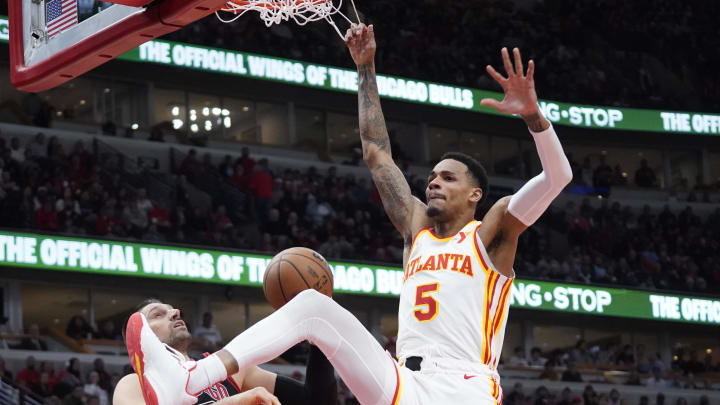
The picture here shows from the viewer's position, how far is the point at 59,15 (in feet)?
20.8

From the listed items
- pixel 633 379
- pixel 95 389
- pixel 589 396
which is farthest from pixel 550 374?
pixel 95 389

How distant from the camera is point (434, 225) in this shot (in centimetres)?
607

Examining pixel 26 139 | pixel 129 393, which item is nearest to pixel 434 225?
pixel 129 393

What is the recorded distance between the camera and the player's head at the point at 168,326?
5.85 meters

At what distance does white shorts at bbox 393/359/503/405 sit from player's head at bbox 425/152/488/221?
79 centimetres

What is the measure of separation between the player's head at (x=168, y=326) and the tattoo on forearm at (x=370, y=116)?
56.7 inches

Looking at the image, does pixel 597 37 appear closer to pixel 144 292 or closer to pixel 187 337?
pixel 144 292

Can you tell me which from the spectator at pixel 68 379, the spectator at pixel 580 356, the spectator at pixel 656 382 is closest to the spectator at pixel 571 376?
the spectator at pixel 656 382

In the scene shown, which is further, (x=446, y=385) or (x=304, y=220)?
(x=304, y=220)

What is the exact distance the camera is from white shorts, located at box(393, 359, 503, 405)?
537 cm

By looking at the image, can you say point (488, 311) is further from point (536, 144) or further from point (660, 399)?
point (660, 399)

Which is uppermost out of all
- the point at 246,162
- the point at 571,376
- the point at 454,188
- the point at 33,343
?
the point at 246,162

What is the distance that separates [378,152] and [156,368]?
83.1 inches

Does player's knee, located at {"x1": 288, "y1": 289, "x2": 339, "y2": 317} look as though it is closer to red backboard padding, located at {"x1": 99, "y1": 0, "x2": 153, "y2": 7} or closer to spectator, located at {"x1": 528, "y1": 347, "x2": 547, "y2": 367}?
red backboard padding, located at {"x1": 99, "y1": 0, "x2": 153, "y2": 7}
